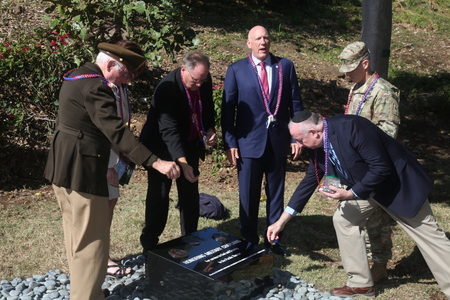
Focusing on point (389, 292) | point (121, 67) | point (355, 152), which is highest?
point (121, 67)

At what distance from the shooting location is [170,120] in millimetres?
4613

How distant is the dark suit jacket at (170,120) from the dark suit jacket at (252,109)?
0.31m

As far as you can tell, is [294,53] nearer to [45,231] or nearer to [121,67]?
[45,231]

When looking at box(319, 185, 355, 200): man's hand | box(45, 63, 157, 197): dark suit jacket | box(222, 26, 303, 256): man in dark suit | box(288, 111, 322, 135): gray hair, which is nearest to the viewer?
box(45, 63, 157, 197): dark suit jacket

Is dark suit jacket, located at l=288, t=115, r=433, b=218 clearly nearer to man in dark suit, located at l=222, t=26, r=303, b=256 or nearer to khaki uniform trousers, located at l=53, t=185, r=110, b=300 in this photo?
man in dark suit, located at l=222, t=26, r=303, b=256

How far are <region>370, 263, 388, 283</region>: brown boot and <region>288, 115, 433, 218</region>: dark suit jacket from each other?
0.87 metres

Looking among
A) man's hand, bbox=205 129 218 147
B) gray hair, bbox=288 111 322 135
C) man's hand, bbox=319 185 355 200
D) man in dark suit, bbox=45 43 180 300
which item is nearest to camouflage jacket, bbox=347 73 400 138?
man's hand, bbox=319 185 355 200

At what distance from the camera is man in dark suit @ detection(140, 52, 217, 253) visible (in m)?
4.56

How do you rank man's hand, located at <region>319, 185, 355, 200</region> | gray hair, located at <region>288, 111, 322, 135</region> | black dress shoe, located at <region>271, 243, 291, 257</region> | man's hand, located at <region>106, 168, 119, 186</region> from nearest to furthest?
gray hair, located at <region>288, 111, 322, 135</region> → man's hand, located at <region>319, 185, 355, 200</region> → man's hand, located at <region>106, 168, 119, 186</region> → black dress shoe, located at <region>271, 243, 291, 257</region>

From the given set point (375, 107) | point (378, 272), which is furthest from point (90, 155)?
point (378, 272)

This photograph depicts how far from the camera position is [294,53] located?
41.7 ft

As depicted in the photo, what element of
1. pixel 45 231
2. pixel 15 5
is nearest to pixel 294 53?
pixel 15 5

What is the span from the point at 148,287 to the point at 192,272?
1.60 ft

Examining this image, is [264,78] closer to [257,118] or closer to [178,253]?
[257,118]
